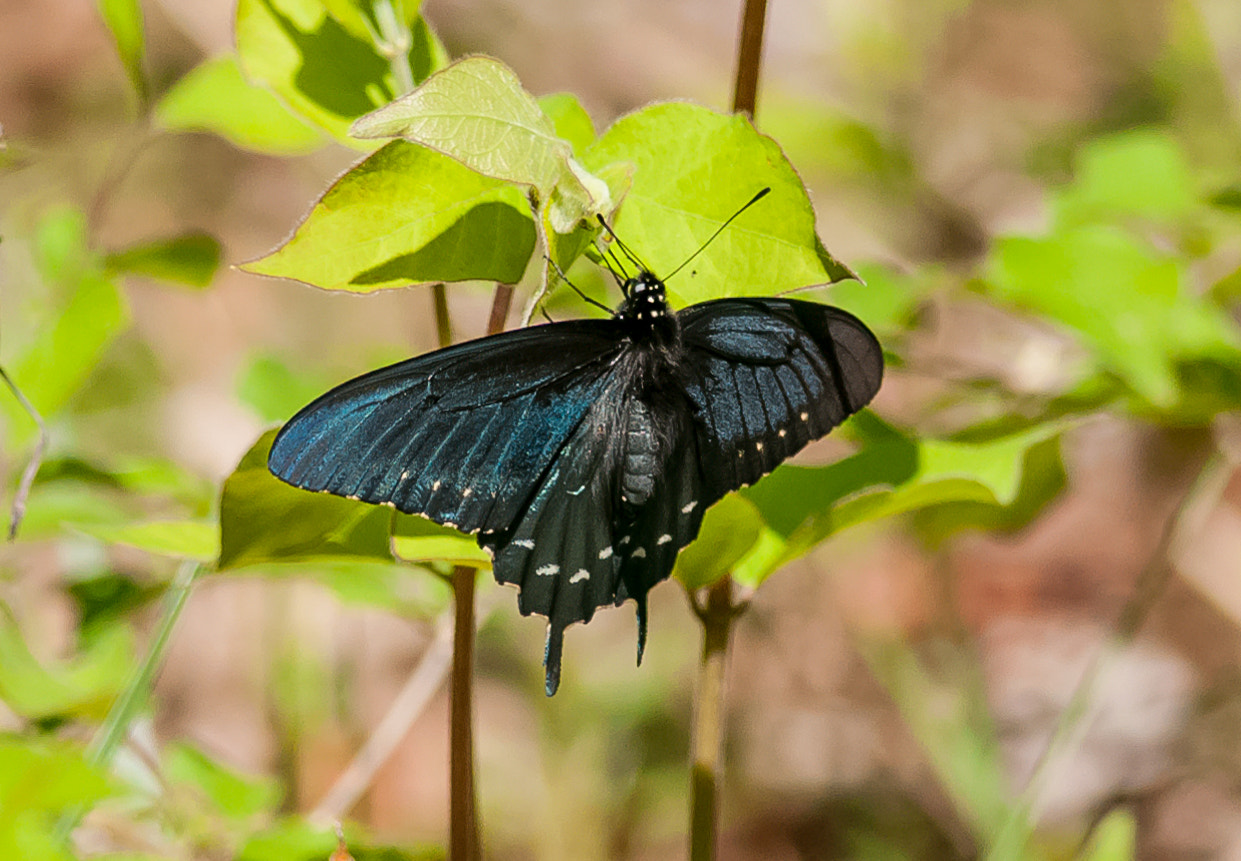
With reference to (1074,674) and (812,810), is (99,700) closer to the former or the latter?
(812,810)

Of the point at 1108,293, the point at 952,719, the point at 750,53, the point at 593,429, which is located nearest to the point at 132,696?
the point at 593,429

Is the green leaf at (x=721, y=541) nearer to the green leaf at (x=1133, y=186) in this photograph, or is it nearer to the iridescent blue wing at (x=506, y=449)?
the iridescent blue wing at (x=506, y=449)

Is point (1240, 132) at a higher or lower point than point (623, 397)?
higher

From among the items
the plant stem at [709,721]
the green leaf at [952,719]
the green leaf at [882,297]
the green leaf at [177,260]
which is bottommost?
the green leaf at [952,719]

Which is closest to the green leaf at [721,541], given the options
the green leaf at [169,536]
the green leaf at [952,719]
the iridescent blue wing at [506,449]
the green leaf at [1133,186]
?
the iridescent blue wing at [506,449]

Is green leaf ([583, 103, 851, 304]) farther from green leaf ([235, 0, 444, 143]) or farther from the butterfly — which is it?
green leaf ([235, 0, 444, 143])

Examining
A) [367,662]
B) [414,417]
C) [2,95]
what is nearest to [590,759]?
[367,662]

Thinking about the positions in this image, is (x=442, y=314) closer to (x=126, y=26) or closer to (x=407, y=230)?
(x=407, y=230)
